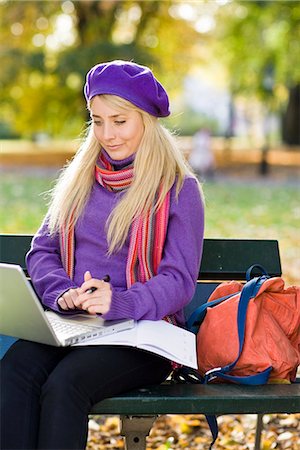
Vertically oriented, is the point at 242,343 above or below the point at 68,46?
above

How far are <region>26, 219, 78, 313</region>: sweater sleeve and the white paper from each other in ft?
1.18

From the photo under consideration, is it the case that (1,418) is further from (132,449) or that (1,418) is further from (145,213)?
(145,213)

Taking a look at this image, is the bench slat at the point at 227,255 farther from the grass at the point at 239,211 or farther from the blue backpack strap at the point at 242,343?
the grass at the point at 239,211

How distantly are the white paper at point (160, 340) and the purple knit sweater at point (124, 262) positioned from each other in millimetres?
47

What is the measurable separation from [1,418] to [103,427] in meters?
1.92

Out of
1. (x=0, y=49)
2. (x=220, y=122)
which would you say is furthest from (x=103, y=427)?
(x=220, y=122)

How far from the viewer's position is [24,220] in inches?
524

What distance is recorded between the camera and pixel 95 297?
3154mm

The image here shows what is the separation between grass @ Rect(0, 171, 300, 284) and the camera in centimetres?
1202

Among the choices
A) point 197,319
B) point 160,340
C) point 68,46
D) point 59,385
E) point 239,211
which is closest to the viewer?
point 59,385

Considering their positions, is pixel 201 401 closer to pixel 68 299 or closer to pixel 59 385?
pixel 59 385

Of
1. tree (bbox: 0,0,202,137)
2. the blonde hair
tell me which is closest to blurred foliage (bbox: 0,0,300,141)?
tree (bbox: 0,0,202,137)

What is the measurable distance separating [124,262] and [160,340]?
0.41 metres

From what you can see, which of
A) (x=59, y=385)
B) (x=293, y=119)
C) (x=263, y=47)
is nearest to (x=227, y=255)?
(x=59, y=385)
